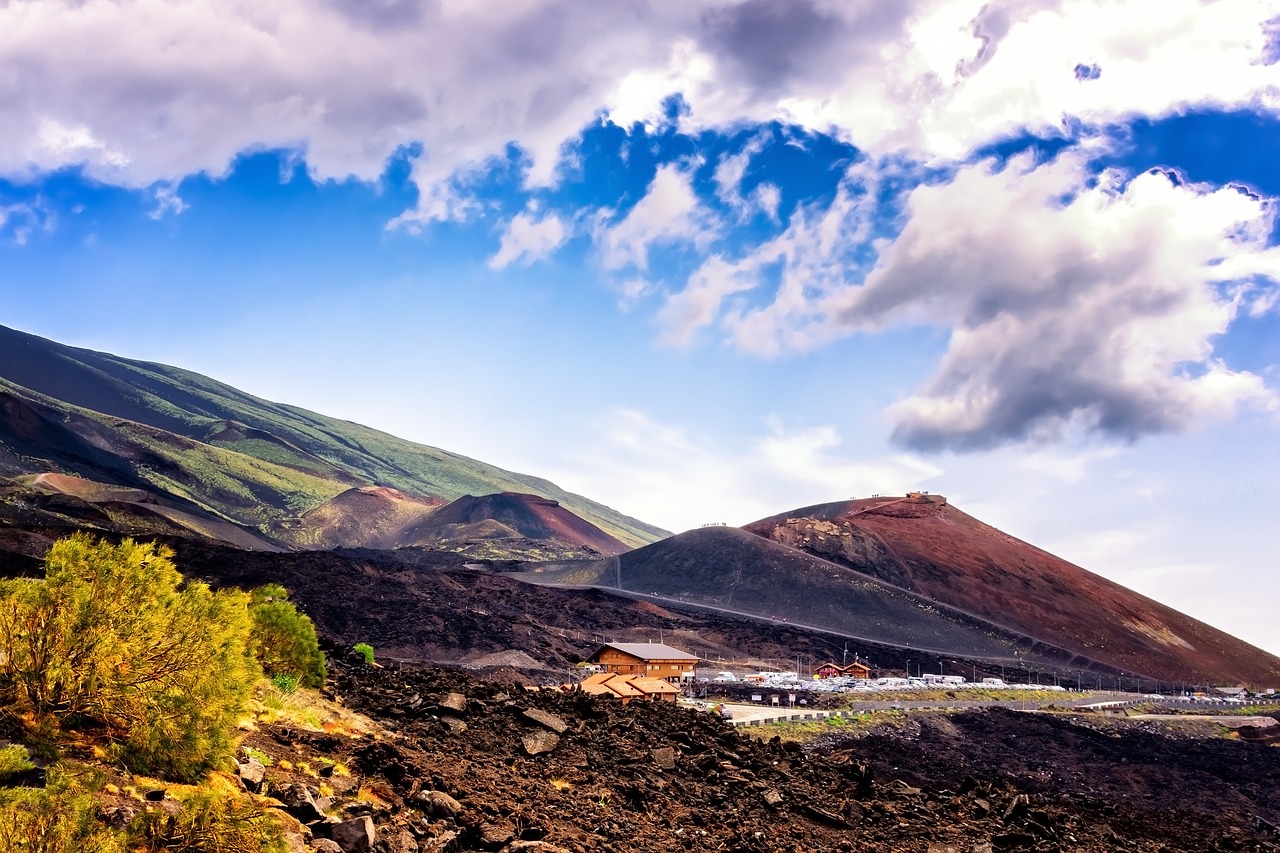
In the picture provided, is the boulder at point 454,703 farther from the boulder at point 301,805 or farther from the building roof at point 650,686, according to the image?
the building roof at point 650,686

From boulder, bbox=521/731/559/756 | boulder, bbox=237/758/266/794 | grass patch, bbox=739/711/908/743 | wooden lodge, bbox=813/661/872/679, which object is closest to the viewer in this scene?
boulder, bbox=237/758/266/794

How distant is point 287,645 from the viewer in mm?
19703

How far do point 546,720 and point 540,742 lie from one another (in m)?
1.45

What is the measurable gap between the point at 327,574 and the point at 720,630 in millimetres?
50267

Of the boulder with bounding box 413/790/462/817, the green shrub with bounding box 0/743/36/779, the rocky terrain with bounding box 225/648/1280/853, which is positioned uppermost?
the green shrub with bounding box 0/743/36/779

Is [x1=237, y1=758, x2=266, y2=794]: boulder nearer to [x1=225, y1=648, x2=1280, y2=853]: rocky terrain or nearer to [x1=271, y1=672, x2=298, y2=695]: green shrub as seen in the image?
[x1=225, y1=648, x2=1280, y2=853]: rocky terrain

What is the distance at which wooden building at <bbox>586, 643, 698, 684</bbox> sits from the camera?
223 feet

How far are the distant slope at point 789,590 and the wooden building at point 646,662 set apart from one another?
187ft

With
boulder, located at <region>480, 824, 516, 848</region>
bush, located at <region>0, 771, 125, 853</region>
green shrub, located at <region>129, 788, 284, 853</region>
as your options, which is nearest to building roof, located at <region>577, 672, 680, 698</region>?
boulder, located at <region>480, 824, 516, 848</region>

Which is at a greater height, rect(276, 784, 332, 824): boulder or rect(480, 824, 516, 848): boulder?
rect(276, 784, 332, 824): boulder

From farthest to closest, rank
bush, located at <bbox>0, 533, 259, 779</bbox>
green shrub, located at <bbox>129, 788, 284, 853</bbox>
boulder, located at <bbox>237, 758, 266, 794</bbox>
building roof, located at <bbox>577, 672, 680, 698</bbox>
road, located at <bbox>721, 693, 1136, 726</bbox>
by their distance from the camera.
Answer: road, located at <bbox>721, 693, 1136, 726</bbox> → building roof, located at <bbox>577, 672, 680, 698</bbox> → boulder, located at <bbox>237, 758, 266, 794</bbox> → bush, located at <bbox>0, 533, 259, 779</bbox> → green shrub, located at <bbox>129, 788, 284, 853</bbox>

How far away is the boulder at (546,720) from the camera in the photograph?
19.9 meters

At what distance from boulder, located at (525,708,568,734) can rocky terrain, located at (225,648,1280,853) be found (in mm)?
53

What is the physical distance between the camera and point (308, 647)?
20.0 meters
